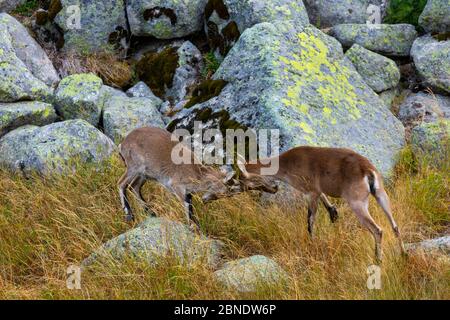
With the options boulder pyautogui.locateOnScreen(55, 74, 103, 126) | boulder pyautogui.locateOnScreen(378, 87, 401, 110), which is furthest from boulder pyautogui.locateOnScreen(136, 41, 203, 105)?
boulder pyautogui.locateOnScreen(378, 87, 401, 110)

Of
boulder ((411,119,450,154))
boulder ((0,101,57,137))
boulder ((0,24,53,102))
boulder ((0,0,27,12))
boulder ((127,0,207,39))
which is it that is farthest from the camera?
boulder ((0,0,27,12))

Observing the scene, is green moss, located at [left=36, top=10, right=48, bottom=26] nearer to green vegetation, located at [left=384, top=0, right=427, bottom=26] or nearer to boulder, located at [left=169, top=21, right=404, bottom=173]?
boulder, located at [left=169, top=21, right=404, bottom=173]

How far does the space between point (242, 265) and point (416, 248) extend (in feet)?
6.94

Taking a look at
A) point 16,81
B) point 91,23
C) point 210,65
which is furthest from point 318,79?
point 16,81

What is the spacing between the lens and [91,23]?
542 inches

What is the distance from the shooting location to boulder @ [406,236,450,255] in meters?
7.98

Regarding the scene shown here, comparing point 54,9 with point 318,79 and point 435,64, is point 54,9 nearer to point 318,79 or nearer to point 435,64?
point 318,79

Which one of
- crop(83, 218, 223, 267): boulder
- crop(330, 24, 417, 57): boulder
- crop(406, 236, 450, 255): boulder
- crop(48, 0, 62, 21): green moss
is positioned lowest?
crop(406, 236, 450, 255): boulder

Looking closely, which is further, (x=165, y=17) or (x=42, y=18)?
(x=42, y=18)

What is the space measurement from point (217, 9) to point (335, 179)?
19.4 feet

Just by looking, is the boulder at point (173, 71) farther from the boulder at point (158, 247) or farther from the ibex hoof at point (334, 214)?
the boulder at point (158, 247)

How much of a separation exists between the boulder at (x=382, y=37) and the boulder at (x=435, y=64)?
0.60 m

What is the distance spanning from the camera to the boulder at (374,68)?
41.4ft

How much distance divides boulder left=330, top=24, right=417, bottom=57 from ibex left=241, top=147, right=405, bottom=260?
16.0ft
